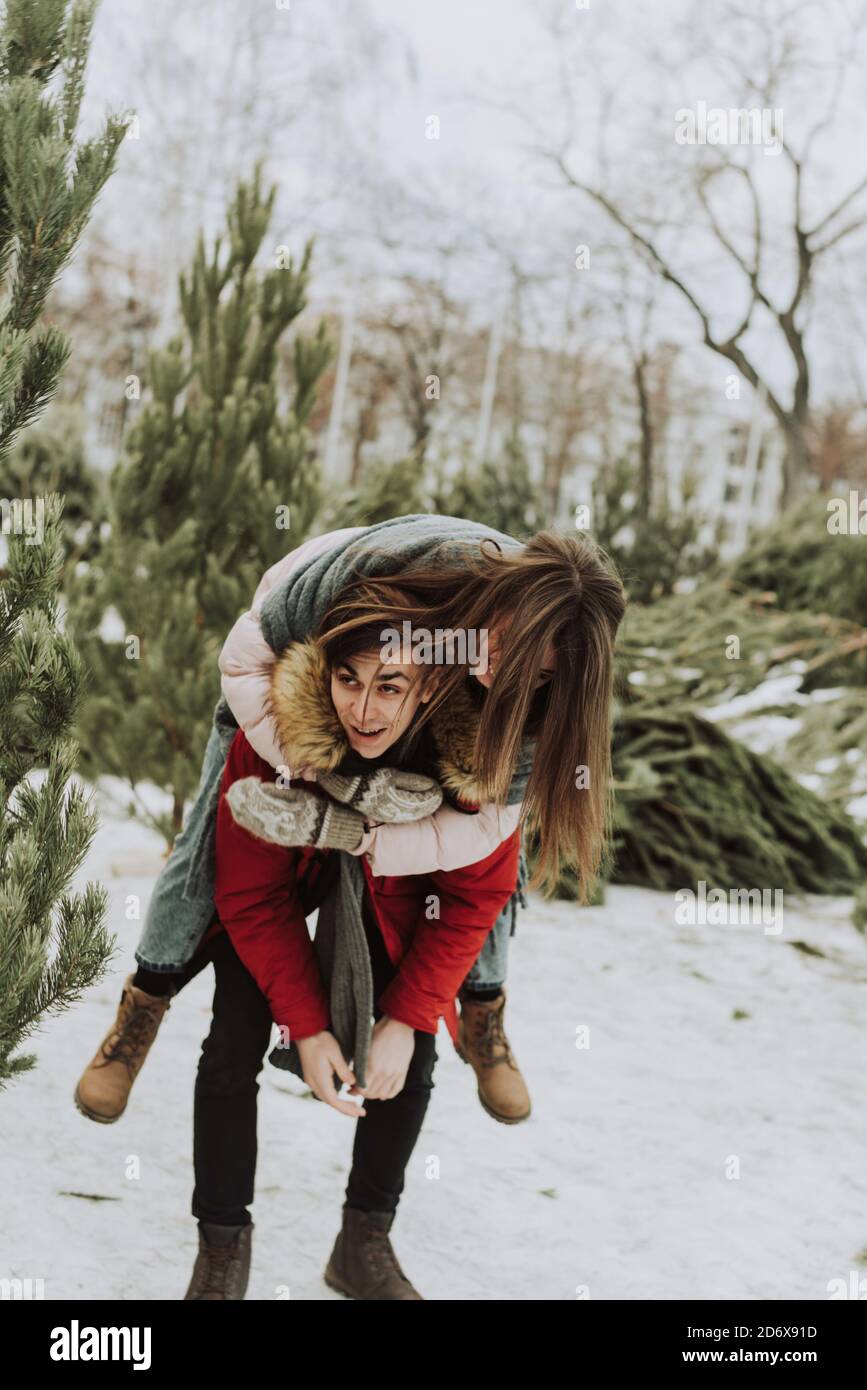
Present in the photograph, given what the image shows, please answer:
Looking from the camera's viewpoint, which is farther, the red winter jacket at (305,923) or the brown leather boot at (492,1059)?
the brown leather boot at (492,1059)

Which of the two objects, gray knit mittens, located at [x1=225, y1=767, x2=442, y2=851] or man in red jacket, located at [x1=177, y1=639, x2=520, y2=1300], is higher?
gray knit mittens, located at [x1=225, y1=767, x2=442, y2=851]

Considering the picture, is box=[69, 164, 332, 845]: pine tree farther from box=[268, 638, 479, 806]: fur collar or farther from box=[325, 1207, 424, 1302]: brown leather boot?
box=[268, 638, 479, 806]: fur collar

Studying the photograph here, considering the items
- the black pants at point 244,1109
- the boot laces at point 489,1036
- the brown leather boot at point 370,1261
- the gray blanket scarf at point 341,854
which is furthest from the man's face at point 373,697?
the brown leather boot at point 370,1261

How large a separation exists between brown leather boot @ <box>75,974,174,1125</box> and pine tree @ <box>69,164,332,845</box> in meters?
1.98

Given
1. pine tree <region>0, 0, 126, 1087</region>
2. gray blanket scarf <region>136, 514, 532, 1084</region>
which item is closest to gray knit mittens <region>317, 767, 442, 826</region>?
gray blanket scarf <region>136, 514, 532, 1084</region>

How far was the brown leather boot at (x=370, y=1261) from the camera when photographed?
220 cm

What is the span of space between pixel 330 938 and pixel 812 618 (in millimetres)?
5154

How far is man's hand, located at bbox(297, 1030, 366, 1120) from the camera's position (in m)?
1.98

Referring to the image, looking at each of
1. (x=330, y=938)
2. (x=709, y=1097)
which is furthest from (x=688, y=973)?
(x=330, y=938)

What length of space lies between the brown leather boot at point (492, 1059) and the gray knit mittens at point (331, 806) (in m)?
0.71

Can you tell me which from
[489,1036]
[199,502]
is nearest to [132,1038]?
[489,1036]

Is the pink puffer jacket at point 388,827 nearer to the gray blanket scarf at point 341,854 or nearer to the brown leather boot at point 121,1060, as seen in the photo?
the gray blanket scarf at point 341,854

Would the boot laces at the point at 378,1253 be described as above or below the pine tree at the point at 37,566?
below
